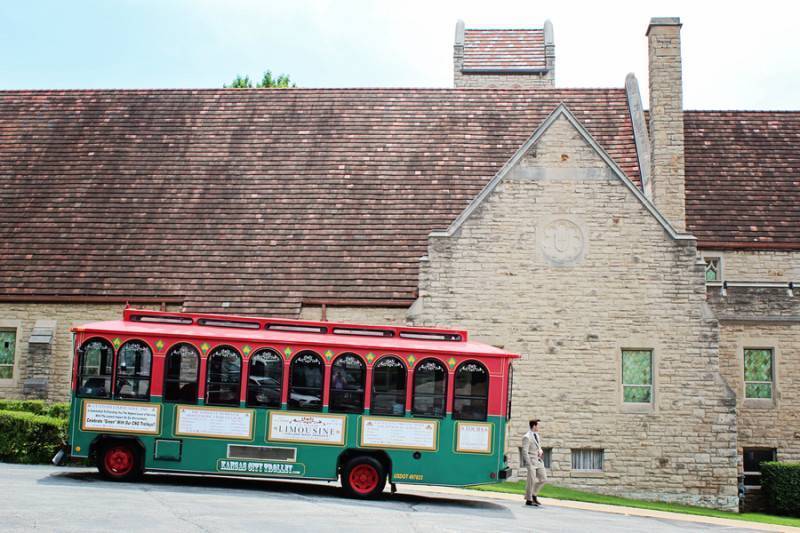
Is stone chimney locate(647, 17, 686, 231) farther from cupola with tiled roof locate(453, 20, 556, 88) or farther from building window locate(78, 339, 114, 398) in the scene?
building window locate(78, 339, 114, 398)

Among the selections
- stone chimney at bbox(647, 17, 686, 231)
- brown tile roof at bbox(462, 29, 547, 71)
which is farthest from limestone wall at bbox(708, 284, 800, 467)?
brown tile roof at bbox(462, 29, 547, 71)

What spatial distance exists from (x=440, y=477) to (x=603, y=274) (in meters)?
8.25

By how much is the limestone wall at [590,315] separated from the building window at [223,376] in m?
6.80

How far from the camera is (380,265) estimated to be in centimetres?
2527

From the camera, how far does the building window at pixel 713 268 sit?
1056 inches

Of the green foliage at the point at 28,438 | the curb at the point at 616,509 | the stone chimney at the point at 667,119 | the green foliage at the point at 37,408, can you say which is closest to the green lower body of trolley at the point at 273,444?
the curb at the point at 616,509

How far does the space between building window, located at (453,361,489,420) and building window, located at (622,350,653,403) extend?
266 inches

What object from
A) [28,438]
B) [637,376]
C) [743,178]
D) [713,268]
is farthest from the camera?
[743,178]

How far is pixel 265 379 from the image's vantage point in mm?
17203

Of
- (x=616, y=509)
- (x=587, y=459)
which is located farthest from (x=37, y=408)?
(x=616, y=509)

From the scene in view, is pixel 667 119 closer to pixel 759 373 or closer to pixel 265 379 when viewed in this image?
pixel 759 373

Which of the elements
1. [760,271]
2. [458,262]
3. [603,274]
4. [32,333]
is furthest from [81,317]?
[760,271]

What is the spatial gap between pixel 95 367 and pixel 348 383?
15.2ft

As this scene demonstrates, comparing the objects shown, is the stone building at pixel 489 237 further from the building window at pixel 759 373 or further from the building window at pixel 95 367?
the building window at pixel 95 367
